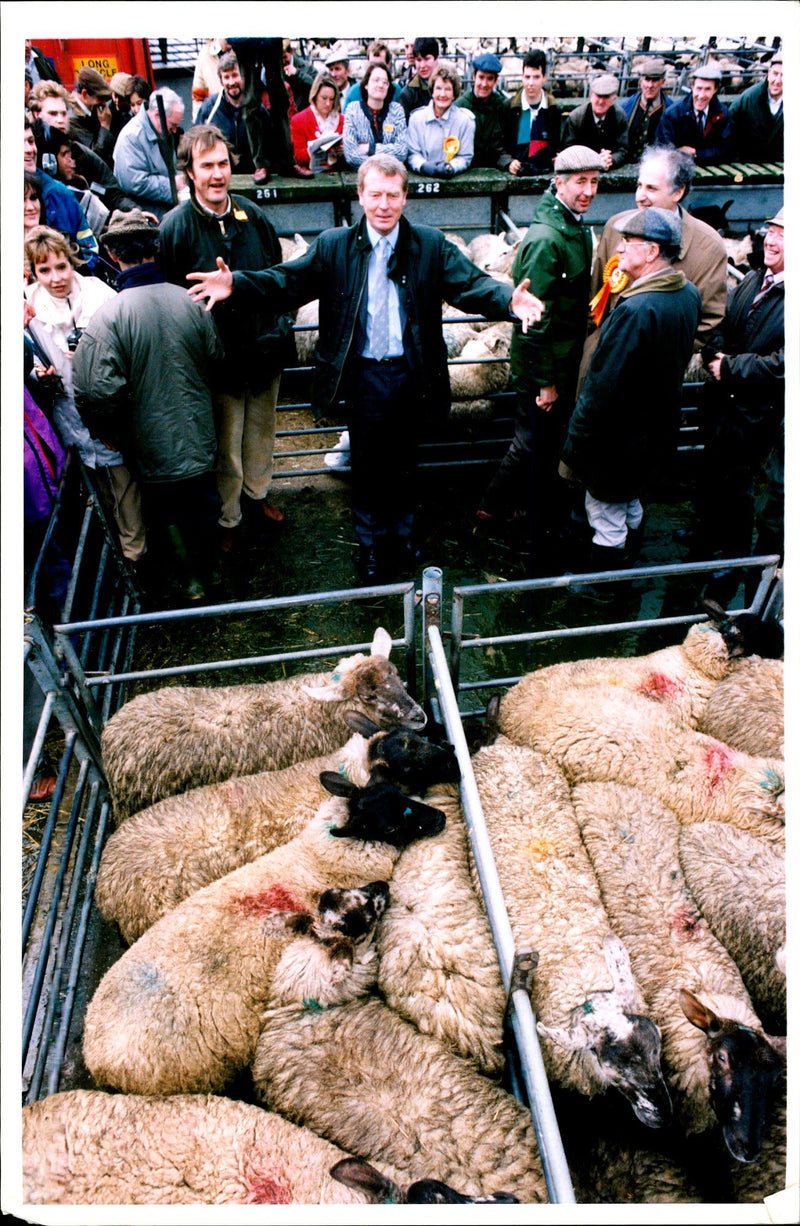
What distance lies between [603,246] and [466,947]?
4.45 meters

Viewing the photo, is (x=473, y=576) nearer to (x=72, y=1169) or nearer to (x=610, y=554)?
(x=610, y=554)

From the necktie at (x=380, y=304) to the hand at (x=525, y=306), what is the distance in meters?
0.80

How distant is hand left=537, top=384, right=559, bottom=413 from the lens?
5.59 meters

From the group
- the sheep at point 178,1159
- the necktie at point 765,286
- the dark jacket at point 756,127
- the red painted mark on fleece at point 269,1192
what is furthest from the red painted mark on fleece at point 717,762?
the dark jacket at point 756,127

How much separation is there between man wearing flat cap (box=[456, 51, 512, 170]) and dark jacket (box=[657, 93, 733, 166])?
1.77 m

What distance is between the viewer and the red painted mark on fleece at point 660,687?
14.4 feet

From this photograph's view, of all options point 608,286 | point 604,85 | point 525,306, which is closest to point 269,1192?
point 525,306

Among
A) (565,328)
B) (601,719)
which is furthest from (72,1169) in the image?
(565,328)

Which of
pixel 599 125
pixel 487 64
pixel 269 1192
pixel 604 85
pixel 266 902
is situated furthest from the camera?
pixel 487 64

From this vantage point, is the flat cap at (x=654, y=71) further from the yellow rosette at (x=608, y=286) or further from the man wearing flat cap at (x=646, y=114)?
the yellow rosette at (x=608, y=286)

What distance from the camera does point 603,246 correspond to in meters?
5.44

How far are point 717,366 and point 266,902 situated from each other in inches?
172

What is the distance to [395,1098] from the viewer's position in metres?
2.87

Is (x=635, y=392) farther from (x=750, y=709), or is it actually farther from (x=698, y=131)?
(x=698, y=131)
